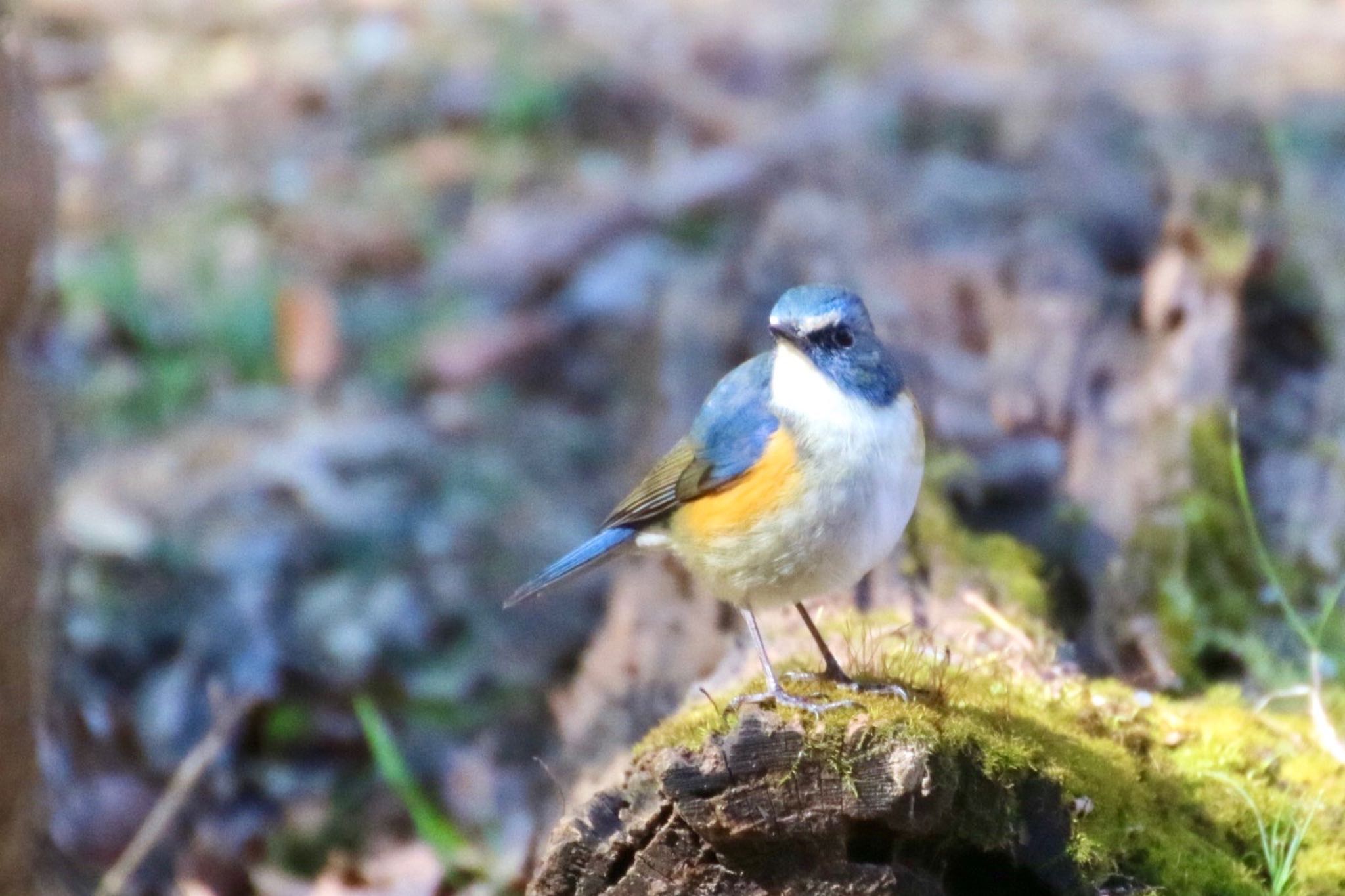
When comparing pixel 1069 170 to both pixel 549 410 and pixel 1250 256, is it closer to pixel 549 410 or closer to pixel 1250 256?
pixel 1250 256

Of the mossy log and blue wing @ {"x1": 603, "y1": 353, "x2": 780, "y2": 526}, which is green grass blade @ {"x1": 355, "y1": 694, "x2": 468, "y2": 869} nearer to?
blue wing @ {"x1": 603, "y1": 353, "x2": 780, "y2": 526}

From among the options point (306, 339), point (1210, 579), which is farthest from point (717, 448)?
point (306, 339)

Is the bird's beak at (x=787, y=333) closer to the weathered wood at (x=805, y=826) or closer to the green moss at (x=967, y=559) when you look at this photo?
the weathered wood at (x=805, y=826)

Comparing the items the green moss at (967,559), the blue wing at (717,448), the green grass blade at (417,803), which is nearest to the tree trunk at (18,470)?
the green grass blade at (417,803)

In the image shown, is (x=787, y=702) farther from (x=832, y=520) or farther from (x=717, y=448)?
(x=717, y=448)

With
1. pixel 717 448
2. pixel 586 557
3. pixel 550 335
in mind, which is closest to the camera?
pixel 717 448

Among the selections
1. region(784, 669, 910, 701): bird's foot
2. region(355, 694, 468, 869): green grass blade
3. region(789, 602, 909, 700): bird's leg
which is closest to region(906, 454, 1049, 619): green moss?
region(789, 602, 909, 700): bird's leg
